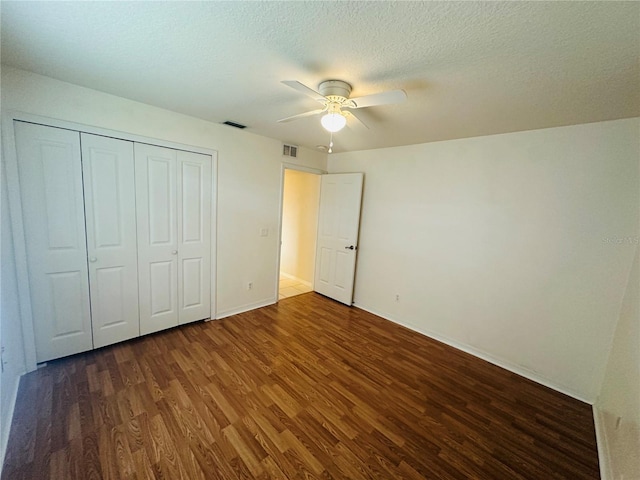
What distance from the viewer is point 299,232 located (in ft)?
15.9

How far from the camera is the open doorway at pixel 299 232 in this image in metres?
4.47

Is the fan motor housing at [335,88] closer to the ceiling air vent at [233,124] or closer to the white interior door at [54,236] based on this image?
the ceiling air vent at [233,124]

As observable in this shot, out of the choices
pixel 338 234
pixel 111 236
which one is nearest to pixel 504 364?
pixel 338 234

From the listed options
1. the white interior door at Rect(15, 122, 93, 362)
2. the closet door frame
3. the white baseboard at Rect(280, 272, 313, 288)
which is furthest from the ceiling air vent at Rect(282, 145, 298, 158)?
the white baseboard at Rect(280, 272, 313, 288)

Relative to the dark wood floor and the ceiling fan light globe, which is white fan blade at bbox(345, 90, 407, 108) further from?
the dark wood floor

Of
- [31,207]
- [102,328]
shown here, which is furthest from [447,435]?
[31,207]

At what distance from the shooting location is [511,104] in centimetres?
189

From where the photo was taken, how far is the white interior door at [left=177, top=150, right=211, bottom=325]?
2773 mm

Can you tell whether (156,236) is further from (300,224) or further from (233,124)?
(300,224)

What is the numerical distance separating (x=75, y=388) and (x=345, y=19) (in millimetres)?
3056

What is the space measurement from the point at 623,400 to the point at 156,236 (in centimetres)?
404

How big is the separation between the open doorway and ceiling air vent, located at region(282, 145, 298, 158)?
23.6 inches

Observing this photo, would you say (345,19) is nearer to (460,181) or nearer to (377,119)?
(377,119)

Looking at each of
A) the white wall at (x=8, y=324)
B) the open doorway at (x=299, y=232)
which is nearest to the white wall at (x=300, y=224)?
the open doorway at (x=299, y=232)
